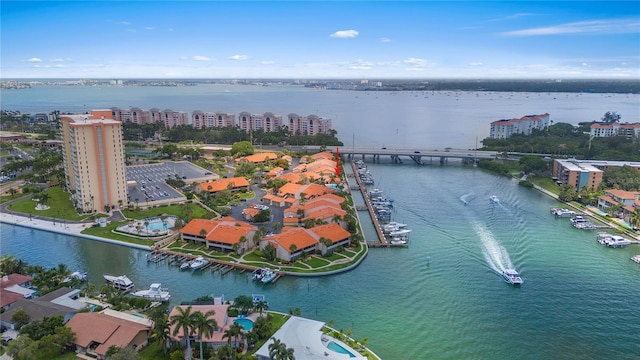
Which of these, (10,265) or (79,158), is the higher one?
(79,158)

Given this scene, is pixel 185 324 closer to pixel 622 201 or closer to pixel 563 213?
pixel 563 213

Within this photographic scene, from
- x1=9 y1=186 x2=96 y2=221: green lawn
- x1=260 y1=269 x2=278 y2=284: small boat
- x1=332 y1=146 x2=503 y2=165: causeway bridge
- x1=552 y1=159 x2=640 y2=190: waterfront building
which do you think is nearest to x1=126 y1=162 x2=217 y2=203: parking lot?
x1=9 y1=186 x2=96 y2=221: green lawn

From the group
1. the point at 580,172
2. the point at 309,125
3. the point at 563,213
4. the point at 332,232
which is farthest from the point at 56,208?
the point at 309,125

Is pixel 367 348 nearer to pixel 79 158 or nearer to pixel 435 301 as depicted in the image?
pixel 435 301

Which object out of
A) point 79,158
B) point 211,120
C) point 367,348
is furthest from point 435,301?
point 211,120

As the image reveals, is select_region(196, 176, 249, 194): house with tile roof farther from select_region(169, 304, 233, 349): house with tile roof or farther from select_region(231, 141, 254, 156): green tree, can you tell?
select_region(169, 304, 233, 349): house with tile roof

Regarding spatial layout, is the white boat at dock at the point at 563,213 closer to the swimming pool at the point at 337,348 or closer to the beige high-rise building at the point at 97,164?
the swimming pool at the point at 337,348
